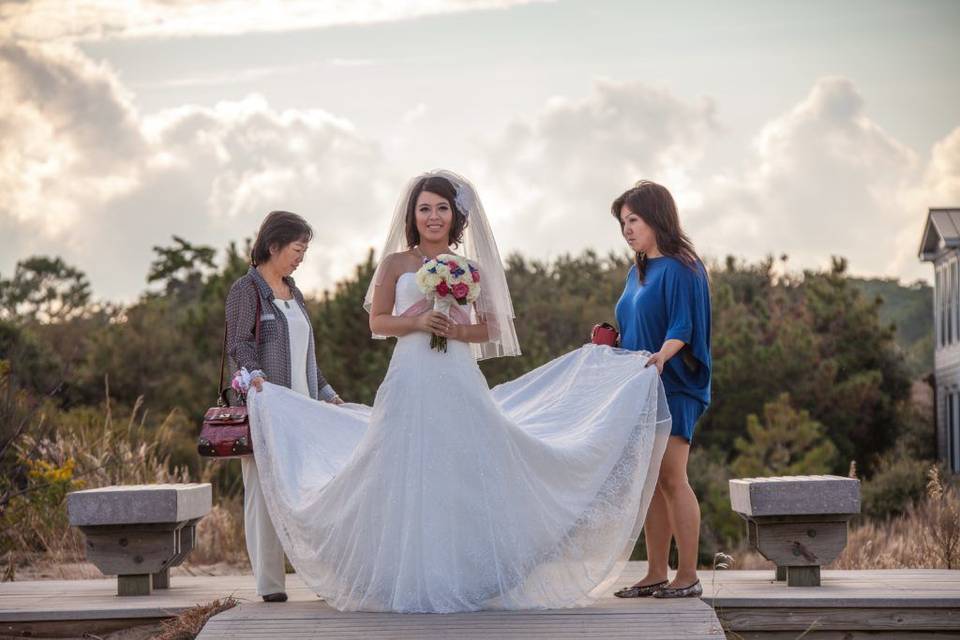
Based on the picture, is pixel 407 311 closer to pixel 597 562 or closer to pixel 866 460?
pixel 597 562

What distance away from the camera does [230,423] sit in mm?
6930

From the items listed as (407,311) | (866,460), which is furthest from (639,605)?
(866,460)

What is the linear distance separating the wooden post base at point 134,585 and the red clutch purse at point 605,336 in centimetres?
305

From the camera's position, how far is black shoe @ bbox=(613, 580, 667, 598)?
23.0 feet

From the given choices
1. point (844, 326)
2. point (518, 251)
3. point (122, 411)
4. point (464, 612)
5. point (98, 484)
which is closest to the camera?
point (464, 612)

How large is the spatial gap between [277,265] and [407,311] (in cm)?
94

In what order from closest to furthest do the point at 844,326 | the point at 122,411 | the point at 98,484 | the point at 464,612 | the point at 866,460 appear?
1. the point at 464,612
2. the point at 98,484
3. the point at 122,411
4. the point at 866,460
5. the point at 844,326

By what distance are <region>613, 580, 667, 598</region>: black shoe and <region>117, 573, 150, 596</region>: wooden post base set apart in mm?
2874

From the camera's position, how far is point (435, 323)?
259 inches

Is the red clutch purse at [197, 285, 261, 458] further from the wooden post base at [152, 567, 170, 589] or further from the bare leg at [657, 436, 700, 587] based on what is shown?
the bare leg at [657, 436, 700, 587]

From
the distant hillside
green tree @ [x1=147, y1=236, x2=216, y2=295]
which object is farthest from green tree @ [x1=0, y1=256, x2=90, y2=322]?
the distant hillside

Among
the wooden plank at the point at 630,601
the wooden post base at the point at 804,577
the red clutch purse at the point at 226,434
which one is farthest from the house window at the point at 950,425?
the red clutch purse at the point at 226,434

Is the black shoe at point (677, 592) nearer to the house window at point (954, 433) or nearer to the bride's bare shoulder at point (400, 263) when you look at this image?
the bride's bare shoulder at point (400, 263)

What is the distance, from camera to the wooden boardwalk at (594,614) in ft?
20.0
